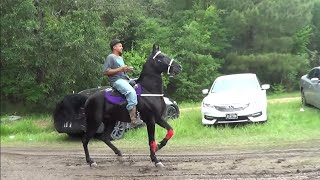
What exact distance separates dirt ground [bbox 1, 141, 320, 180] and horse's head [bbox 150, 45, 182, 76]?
189cm

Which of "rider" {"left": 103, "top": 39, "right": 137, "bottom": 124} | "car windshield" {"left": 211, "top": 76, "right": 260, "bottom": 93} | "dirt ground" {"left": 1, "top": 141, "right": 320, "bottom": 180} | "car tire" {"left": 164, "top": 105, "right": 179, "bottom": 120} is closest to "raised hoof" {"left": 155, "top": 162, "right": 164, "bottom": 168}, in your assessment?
"dirt ground" {"left": 1, "top": 141, "right": 320, "bottom": 180}

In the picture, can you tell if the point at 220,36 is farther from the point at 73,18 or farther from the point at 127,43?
the point at 73,18

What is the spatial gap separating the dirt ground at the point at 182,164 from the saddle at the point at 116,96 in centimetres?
134

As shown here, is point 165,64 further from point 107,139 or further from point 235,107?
point 235,107

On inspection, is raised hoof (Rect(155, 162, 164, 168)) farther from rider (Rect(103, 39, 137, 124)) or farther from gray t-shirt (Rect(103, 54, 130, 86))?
gray t-shirt (Rect(103, 54, 130, 86))

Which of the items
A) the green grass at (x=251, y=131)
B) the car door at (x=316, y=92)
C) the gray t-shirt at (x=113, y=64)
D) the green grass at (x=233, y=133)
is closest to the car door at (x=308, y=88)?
the car door at (x=316, y=92)

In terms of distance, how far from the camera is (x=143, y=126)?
1443 centimetres

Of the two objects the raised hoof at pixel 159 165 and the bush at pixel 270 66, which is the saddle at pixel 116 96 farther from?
the bush at pixel 270 66

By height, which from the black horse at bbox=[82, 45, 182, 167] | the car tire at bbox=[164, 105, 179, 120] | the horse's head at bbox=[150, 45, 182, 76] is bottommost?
the car tire at bbox=[164, 105, 179, 120]

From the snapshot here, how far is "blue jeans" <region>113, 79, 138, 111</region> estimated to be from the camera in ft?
29.5

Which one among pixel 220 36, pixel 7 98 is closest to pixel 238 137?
pixel 7 98

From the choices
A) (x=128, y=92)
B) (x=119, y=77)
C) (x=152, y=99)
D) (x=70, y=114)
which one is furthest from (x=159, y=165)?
(x=70, y=114)

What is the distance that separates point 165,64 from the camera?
29.7 ft

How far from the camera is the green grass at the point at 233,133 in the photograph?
11430mm
